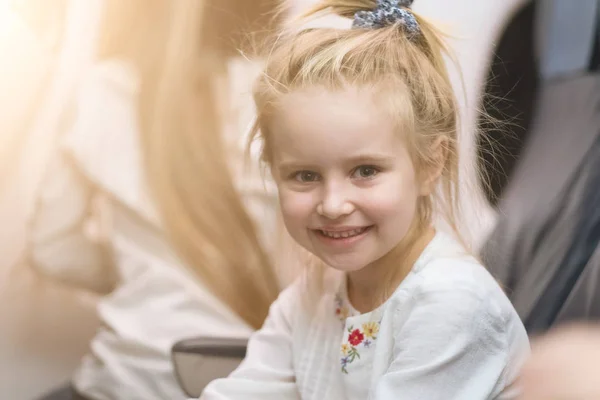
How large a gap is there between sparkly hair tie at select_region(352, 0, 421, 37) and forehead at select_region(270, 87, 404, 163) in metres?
0.09

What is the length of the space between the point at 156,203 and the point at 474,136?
617mm

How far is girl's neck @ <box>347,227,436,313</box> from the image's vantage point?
909mm

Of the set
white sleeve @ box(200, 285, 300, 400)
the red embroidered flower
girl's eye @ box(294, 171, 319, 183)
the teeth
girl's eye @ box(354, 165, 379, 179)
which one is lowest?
white sleeve @ box(200, 285, 300, 400)

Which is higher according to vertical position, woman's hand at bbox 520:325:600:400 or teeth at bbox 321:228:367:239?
teeth at bbox 321:228:367:239

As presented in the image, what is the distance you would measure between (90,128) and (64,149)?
7 centimetres

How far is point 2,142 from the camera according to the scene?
1439 mm

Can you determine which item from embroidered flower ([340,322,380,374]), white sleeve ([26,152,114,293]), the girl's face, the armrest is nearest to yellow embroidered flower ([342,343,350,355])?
embroidered flower ([340,322,380,374])

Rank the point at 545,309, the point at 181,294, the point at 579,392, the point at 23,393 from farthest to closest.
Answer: the point at 23,393 → the point at 181,294 → the point at 545,309 → the point at 579,392

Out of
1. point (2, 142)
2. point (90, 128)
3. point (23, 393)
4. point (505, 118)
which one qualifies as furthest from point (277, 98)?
point (23, 393)

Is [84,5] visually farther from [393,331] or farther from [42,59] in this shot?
[393,331]

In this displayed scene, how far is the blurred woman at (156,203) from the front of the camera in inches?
52.9

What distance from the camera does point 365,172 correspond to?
0.85m

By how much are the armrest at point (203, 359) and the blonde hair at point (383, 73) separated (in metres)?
0.42

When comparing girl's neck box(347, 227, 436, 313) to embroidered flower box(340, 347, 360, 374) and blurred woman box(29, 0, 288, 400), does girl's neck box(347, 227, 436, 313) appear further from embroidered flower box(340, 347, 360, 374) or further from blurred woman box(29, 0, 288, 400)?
blurred woman box(29, 0, 288, 400)
